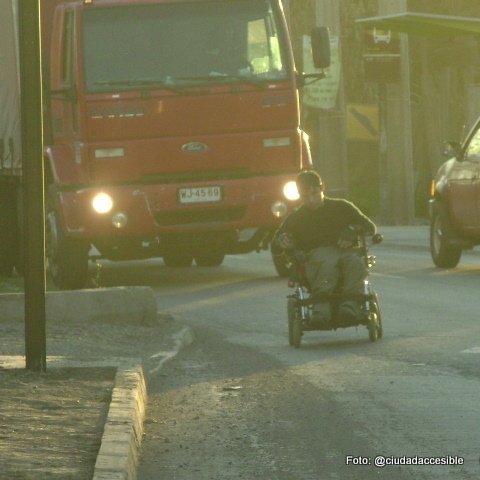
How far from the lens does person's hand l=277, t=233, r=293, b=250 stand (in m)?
13.2

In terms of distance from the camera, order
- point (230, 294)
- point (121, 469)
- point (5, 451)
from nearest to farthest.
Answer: point (121, 469) → point (5, 451) → point (230, 294)

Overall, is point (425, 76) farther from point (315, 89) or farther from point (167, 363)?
point (167, 363)

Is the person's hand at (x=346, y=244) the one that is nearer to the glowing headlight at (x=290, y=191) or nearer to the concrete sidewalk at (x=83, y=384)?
the concrete sidewalk at (x=83, y=384)

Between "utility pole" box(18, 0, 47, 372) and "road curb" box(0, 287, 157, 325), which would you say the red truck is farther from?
"utility pole" box(18, 0, 47, 372)

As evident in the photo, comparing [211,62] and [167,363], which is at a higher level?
[211,62]

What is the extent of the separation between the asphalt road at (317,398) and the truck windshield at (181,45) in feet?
8.69

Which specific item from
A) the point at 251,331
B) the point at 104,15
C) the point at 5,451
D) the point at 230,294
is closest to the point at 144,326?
the point at 251,331

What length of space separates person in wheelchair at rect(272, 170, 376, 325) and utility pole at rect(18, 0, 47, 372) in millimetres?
3036

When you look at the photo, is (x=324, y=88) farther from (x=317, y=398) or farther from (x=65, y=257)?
(x=317, y=398)

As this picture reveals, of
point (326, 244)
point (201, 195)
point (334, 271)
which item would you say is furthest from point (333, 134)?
point (334, 271)

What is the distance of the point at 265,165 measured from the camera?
63.3ft

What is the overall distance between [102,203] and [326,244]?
606cm

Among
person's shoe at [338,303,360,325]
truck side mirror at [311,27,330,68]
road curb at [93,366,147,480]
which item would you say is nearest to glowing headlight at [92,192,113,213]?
truck side mirror at [311,27,330,68]

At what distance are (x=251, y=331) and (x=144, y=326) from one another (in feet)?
2.84
